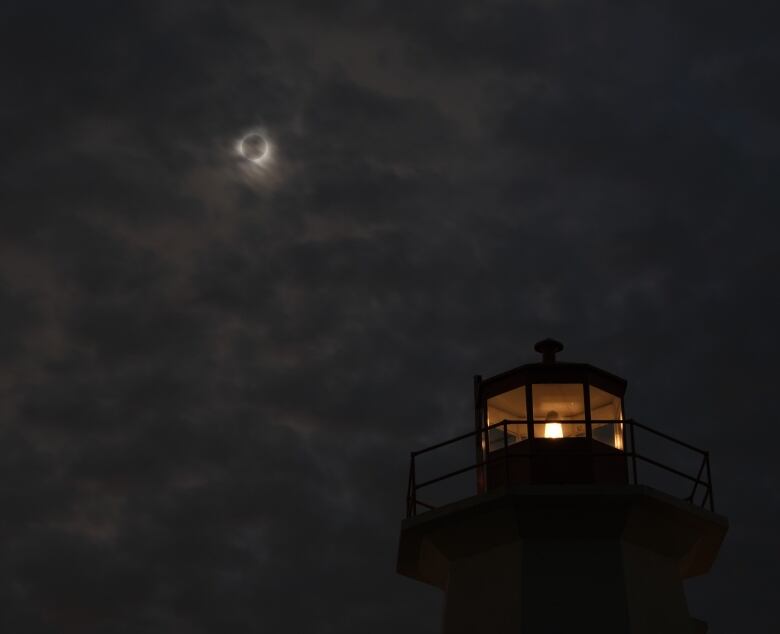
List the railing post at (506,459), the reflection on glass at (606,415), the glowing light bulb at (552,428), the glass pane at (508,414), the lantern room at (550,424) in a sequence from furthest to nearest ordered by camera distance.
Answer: the glass pane at (508,414) < the reflection on glass at (606,415) < the glowing light bulb at (552,428) < the lantern room at (550,424) < the railing post at (506,459)

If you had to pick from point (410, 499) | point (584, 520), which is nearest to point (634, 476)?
point (584, 520)

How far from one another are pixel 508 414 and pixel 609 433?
1656mm

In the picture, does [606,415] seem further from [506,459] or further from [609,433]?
[506,459]

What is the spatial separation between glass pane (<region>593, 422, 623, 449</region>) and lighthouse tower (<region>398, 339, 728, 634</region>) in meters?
0.02

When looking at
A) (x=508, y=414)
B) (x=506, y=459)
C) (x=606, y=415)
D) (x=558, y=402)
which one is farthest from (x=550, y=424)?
(x=506, y=459)

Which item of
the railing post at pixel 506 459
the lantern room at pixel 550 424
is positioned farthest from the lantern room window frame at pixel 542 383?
the railing post at pixel 506 459

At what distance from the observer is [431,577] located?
68.4ft

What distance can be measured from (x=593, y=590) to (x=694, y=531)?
82.5 inches

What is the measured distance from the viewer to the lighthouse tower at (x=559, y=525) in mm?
18391

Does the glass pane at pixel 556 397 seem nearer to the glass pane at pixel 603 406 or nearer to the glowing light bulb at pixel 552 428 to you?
the glowing light bulb at pixel 552 428

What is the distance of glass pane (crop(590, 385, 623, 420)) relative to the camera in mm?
20047

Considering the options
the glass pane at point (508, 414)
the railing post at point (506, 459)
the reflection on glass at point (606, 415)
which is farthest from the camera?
the glass pane at point (508, 414)

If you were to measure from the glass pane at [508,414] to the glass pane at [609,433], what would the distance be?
3.78 ft

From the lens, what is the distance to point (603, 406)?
20.2 m
